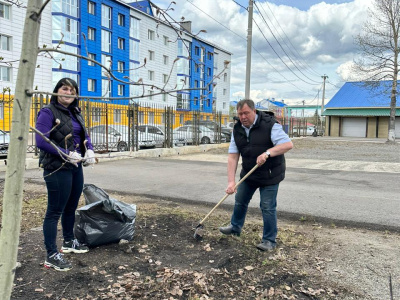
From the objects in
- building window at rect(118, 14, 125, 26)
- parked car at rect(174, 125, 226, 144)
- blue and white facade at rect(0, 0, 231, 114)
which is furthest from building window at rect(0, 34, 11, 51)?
parked car at rect(174, 125, 226, 144)

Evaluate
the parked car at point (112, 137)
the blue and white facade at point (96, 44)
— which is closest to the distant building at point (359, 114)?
the blue and white facade at point (96, 44)

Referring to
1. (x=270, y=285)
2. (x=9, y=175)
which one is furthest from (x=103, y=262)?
(x=9, y=175)

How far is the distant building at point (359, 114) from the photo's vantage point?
3844 cm

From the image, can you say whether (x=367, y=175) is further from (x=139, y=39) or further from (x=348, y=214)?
(x=139, y=39)

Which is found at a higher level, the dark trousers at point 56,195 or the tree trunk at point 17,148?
the tree trunk at point 17,148

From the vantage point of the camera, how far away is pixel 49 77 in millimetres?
29922

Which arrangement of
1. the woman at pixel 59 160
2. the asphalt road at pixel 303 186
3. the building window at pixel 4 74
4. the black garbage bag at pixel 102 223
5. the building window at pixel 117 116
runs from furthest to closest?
the building window at pixel 4 74, the building window at pixel 117 116, the asphalt road at pixel 303 186, the black garbage bag at pixel 102 223, the woman at pixel 59 160

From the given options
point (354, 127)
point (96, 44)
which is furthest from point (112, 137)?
point (354, 127)

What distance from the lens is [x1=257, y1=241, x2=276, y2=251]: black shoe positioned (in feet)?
12.3

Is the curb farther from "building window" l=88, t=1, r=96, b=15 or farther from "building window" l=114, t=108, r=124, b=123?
"building window" l=88, t=1, r=96, b=15

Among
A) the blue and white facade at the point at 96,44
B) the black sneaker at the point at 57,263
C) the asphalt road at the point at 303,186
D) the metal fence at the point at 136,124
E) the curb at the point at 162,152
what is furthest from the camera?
the blue and white facade at the point at 96,44

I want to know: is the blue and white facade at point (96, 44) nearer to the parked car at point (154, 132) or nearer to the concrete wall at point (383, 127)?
the parked car at point (154, 132)

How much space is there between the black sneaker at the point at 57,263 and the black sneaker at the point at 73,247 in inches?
12.0

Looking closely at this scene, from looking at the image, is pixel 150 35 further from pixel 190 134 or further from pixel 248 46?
pixel 248 46
